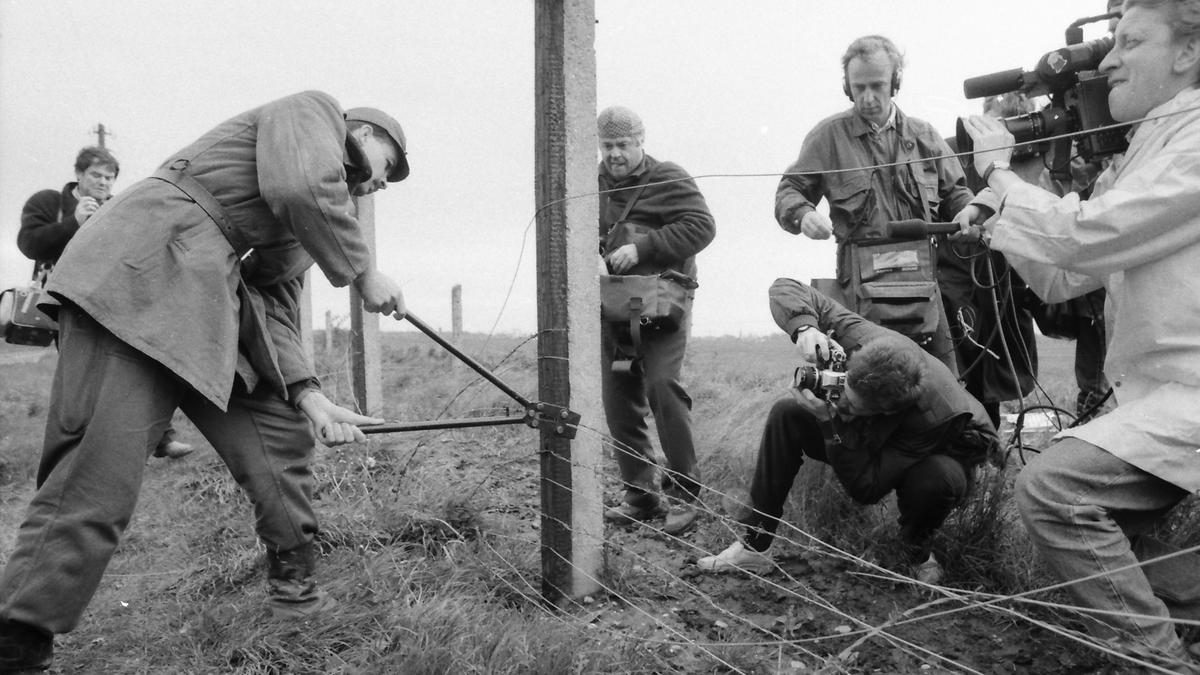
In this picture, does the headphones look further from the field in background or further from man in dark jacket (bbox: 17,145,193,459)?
man in dark jacket (bbox: 17,145,193,459)

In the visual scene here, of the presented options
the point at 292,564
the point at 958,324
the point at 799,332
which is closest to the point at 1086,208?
the point at 799,332

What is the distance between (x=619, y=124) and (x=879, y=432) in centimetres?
185

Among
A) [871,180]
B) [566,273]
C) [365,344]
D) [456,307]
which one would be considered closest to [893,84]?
[871,180]

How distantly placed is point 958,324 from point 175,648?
3300mm

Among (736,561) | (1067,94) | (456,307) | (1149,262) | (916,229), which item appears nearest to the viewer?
(1149,262)

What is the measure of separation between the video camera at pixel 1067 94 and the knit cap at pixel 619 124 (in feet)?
5.33

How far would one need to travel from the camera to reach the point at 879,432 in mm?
3020

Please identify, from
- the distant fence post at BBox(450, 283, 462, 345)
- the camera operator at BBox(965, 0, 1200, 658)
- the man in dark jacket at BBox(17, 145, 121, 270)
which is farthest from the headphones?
the distant fence post at BBox(450, 283, 462, 345)

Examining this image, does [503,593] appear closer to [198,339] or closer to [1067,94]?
[198,339]

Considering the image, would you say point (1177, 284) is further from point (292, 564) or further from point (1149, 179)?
point (292, 564)

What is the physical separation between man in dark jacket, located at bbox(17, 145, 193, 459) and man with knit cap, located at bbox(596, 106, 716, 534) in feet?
9.01

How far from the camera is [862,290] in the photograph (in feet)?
11.0

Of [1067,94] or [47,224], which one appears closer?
[1067,94]

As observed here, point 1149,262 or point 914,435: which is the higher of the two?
point 1149,262
